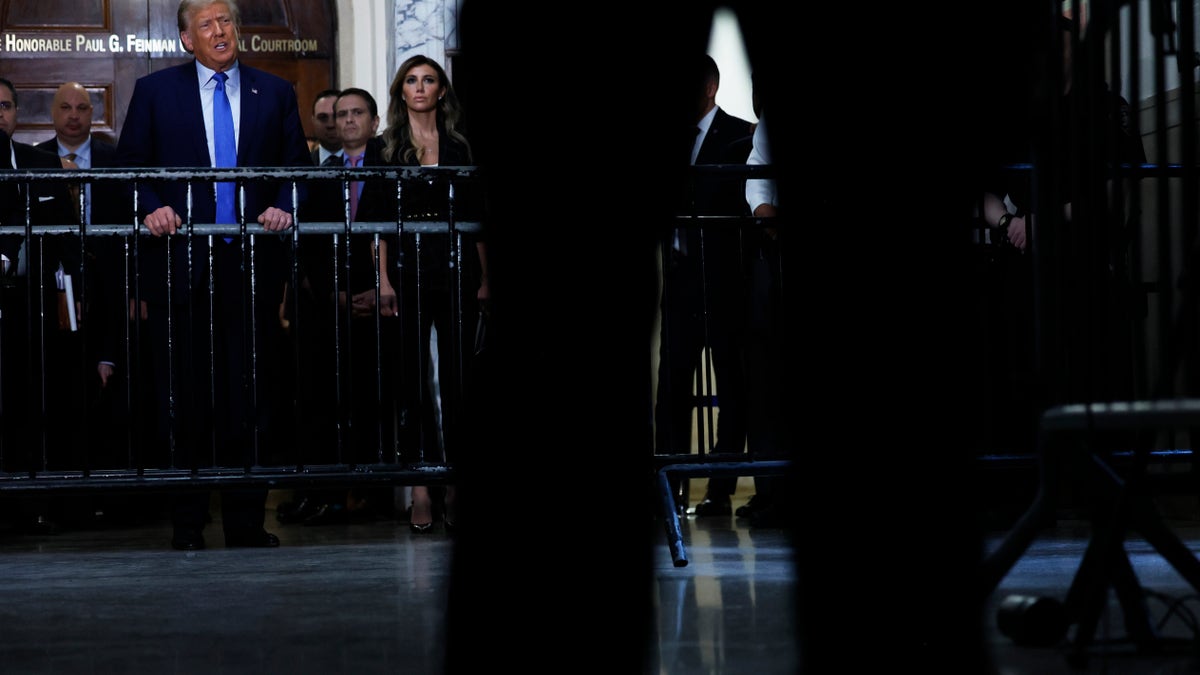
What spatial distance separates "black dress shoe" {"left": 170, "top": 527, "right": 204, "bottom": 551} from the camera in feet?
15.6

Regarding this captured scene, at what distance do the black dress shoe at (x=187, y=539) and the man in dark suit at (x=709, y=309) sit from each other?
148 centimetres

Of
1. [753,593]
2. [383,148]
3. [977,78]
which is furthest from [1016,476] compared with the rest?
[977,78]

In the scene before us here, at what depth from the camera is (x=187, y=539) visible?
15.6 ft

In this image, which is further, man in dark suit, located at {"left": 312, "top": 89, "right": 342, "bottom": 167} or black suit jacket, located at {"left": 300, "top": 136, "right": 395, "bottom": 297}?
man in dark suit, located at {"left": 312, "top": 89, "right": 342, "bottom": 167}

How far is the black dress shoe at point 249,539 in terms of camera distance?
4.80 m

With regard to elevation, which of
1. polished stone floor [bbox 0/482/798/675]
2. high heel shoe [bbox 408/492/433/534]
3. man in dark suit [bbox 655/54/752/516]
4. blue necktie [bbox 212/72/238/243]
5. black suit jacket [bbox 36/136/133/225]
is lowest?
high heel shoe [bbox 408/492/433/534]

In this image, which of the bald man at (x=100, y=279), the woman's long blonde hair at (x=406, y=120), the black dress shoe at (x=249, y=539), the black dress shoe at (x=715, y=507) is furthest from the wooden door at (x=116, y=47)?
the black dress shoe at (x=249, y=539)

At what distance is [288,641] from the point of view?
232 centimetres

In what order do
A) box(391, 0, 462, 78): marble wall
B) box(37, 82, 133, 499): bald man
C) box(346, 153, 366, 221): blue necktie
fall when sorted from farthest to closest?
box(391, 0, 462, 78): marble wall → box(346, 153, 366, 221): blue necktie → box(37, 82, 133, 499): bald man

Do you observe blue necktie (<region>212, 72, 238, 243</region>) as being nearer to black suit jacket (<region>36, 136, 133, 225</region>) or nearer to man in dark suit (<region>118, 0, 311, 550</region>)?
man in dark suit (<region>118, 0, 311, 550</region>)

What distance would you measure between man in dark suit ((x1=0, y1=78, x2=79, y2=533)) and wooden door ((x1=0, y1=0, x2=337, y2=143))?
7.51 ft

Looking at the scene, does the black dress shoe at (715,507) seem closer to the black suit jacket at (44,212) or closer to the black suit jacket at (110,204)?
the black suit jacket at (110,204)

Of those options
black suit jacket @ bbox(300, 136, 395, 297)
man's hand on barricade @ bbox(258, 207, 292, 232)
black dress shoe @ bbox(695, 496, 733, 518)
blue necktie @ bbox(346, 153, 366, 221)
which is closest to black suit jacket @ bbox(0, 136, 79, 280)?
man's hand on barricade @ bbox(258, 207, 292, 232)

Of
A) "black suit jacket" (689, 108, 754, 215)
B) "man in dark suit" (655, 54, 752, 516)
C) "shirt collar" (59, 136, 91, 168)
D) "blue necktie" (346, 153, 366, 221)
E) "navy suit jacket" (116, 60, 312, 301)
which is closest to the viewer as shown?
"man in dark suit" (655, 54, 752, 516)
